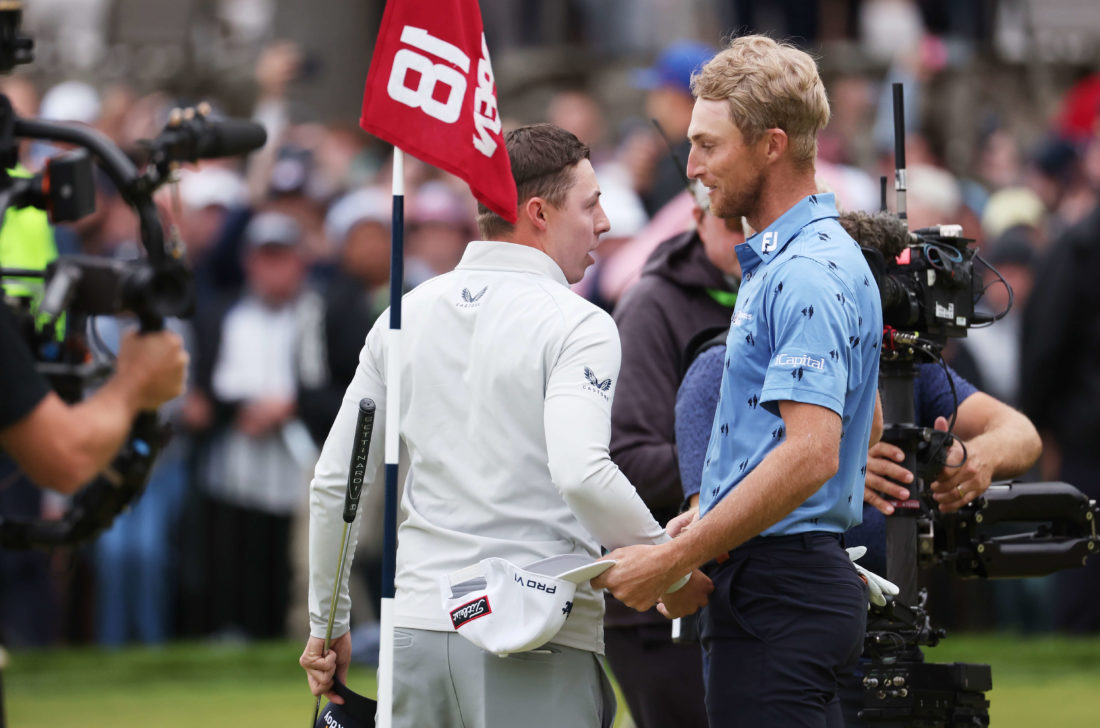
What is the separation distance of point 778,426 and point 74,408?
181cm

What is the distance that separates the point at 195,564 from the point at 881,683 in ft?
24.6

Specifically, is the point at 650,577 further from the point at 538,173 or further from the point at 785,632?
the point at 538,173

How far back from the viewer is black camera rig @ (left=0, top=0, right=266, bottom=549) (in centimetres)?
485

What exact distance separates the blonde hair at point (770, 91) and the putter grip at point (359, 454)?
3.80ft

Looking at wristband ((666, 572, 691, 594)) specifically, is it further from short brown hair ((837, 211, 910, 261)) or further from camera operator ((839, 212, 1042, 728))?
short brown hair ((837, 211, 910, 261))

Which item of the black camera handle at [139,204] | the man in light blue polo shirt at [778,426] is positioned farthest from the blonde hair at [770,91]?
the black camera handle at [139,204]

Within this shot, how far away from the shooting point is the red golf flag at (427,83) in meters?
4.63

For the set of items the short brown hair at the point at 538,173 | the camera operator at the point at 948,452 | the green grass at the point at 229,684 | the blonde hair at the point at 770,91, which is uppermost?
the blonde hair at the point at 770,91

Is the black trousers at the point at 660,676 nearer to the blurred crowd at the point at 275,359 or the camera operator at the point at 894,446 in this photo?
the camera operator at the point at 894,446

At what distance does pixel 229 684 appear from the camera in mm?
10445

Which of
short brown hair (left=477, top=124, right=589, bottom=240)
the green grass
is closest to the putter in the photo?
short brown hair (left=477, top=124, right=589, bottom=240)

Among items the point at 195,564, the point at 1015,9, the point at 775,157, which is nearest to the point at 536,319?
the point at 775,157

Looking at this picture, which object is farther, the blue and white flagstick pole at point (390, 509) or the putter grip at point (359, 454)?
the putter grip at point (359, 454)

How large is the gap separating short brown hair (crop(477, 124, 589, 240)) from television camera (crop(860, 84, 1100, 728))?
83 centimetres
